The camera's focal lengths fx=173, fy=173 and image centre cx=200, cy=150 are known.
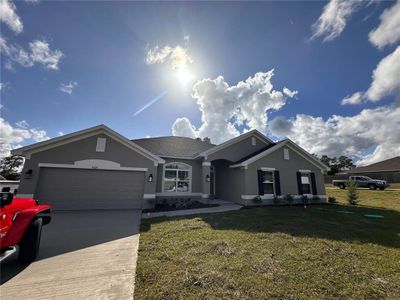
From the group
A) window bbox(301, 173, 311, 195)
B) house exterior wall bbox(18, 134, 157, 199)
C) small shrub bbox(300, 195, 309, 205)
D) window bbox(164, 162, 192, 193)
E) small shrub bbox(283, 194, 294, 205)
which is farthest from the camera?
window bbox(301, 173, 311, 195)

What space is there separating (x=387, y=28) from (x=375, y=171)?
36.1 metres

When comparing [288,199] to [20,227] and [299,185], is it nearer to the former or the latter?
[299,185]

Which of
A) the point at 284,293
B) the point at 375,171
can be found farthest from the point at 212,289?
the point at 375,171

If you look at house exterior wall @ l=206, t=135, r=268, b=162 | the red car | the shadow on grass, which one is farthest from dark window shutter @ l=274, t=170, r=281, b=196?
the red car

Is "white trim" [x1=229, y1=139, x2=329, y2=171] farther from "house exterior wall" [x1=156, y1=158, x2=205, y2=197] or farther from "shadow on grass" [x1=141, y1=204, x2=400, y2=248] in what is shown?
"shadow on grass" [x1=141, y1=204, x2=400, y2=248]

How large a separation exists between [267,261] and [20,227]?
5345mm

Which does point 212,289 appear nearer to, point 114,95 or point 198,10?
point 198,10

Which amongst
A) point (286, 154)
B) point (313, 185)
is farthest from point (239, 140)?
point (313, 185)

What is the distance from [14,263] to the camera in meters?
3.86

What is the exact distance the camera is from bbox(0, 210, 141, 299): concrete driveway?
288 centimetres

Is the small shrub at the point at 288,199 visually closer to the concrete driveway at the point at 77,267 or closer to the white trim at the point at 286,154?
the white trim at the point at 286,154

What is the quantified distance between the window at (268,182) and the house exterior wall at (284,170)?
58 centimetres

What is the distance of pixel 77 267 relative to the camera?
3699 millimetres

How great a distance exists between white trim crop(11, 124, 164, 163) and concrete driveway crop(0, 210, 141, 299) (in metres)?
5.19
